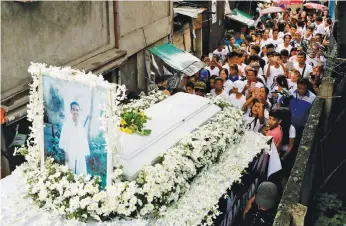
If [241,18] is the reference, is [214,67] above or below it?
above

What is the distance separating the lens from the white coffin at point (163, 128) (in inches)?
202

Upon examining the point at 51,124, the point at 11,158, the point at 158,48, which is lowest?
the point at 11,158

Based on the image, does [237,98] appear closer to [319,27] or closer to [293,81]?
[293,81]

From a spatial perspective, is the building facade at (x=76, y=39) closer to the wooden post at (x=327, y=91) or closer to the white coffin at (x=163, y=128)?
the white coffin at (x=163, y=128)

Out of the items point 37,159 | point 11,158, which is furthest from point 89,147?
point 11,158

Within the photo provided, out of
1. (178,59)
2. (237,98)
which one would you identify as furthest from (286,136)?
(178,59)

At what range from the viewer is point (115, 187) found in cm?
470

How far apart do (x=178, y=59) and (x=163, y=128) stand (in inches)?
270

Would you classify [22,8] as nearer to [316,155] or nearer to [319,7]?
[316,155]

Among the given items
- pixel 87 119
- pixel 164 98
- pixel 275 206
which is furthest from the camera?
pixel 164 98

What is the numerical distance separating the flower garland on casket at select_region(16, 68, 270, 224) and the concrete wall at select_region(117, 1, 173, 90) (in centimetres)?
630

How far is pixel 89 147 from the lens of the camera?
4805 millimetres

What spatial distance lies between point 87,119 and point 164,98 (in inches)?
116

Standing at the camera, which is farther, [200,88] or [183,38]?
[183,38]
